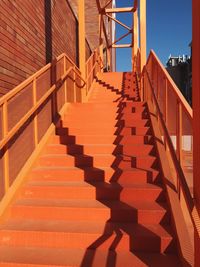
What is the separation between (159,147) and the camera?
15.6ft

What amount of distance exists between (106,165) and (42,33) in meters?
3.98

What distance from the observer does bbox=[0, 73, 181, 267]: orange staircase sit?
3158 millimetres

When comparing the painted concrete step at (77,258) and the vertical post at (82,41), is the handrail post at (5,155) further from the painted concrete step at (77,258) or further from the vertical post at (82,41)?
the vertical post at (82,41)

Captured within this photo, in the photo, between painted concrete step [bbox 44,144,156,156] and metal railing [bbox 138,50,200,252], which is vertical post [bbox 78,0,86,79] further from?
painted concrete step [bbox 44,144,156,156]

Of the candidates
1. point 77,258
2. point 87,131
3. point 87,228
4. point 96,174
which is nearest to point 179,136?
point 96,174

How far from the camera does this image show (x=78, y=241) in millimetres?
3318

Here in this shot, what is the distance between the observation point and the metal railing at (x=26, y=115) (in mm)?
3877

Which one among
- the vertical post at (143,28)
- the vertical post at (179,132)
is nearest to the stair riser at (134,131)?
the vertical post at (179,132)

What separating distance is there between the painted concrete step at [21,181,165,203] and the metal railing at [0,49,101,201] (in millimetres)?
339

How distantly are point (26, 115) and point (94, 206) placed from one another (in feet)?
4.87

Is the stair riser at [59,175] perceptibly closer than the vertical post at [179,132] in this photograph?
No

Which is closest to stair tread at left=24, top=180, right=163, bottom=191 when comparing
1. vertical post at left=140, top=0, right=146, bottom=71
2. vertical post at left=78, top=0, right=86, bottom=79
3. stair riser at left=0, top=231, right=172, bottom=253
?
stair riser at left=0, top=231, right=172, bottom=253

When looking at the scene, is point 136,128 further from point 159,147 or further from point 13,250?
point 13,250

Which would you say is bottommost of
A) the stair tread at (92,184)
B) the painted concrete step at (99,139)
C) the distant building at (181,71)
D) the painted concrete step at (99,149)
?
the stair tread at (92,184)
